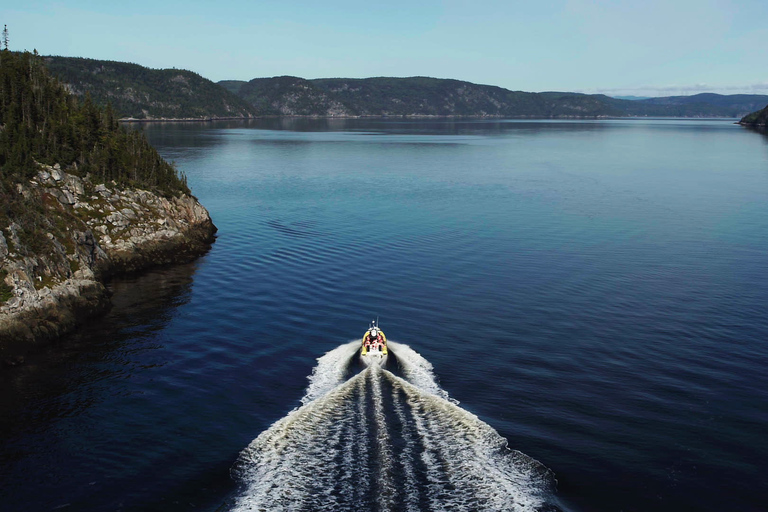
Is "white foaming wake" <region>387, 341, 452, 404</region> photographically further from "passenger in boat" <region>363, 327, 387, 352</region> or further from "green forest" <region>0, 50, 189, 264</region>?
"green forest" <region>0, 50, 189, 264</region>

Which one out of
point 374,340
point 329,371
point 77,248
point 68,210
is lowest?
point 329,371

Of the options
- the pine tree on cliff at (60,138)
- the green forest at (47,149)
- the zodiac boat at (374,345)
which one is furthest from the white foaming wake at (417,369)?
the pine tree on cliff at (60,138)

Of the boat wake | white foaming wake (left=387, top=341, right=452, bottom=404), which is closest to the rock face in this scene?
the boat wake

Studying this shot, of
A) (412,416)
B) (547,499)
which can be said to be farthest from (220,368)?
(547,499)

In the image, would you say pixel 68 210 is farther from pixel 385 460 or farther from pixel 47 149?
pixel 385 460

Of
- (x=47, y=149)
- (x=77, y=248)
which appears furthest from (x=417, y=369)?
(x=47, y=149)

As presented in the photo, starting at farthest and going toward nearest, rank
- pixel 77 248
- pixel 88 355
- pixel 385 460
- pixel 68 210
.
→ pixel 68 210
pixel 77 248
pixel 88 355
pixel 385 460

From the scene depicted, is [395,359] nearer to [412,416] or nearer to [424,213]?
[412,416]
